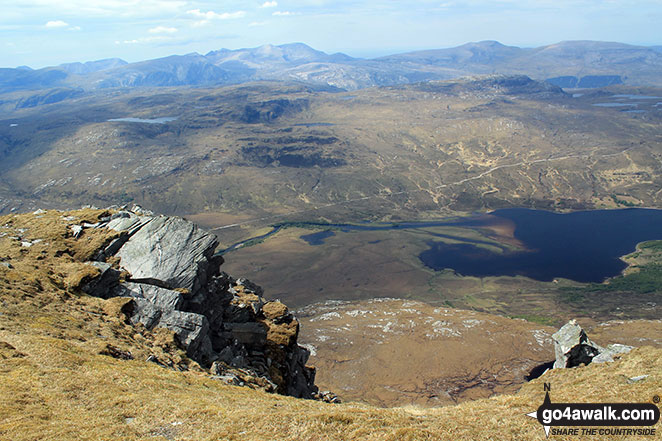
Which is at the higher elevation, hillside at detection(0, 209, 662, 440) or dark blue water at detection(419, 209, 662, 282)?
hillside at detection(0, 209, 662, 440)

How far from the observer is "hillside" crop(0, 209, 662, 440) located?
18.1 metres

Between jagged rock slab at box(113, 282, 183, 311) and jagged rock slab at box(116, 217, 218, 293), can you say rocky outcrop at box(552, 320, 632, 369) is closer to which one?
jagged rock slab at box(116, 217, 218, 293)

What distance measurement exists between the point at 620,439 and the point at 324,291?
128m

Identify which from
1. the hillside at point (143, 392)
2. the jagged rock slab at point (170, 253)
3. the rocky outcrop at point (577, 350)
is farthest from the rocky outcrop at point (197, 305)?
the rocky outcrop at point (577, 350)

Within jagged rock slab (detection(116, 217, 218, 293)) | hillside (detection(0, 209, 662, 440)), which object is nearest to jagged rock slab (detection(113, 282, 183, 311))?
jagged rock slab (detection(116, 217, 218, 293))

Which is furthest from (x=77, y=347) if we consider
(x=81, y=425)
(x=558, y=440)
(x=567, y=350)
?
(x=567, y=350)

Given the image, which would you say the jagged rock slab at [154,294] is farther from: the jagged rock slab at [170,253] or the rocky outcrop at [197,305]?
the jagged rock slab at [170,253]

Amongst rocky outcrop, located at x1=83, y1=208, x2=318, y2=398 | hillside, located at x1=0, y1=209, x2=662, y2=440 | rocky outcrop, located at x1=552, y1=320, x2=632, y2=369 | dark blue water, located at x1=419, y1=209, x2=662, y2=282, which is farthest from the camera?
dark blue water, located at x1=419, y1=209, x2=662, y2=282

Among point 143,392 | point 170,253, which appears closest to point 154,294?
point 170,253

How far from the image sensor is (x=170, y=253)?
38594 mm

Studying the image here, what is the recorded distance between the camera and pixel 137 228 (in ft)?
136

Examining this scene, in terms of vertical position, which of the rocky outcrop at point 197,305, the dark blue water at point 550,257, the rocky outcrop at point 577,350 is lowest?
the dark blue water at point 550,257

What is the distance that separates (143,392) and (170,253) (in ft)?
63.2

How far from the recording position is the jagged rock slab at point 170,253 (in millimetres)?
36719
